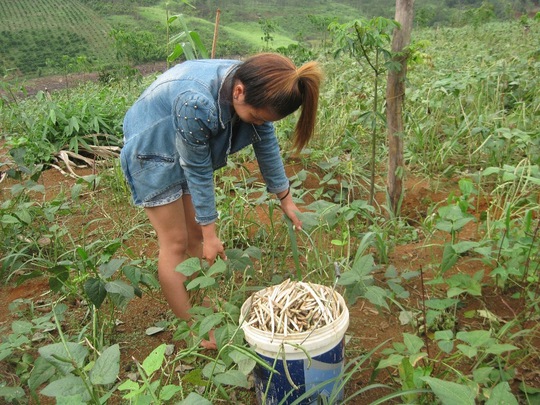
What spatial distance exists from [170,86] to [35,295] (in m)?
1.25

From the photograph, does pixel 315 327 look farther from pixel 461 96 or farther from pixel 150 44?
pixel 150 44

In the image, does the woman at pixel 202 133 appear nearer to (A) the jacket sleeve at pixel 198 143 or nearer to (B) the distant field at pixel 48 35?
(A) the jacket sleeve at pixel 198 143

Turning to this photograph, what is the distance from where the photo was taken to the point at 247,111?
1.56 meters

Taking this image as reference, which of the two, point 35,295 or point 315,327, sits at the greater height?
point 315,327

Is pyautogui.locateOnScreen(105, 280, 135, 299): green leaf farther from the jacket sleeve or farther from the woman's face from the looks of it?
the woman's face

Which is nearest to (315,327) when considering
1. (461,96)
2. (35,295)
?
(35,295)

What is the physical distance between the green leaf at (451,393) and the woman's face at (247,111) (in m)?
0.88

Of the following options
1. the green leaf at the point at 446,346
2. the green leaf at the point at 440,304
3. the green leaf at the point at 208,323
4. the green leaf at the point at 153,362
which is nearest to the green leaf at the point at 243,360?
the green leaf at the point at 208,323

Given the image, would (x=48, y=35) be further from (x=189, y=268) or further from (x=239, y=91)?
(x=189, y=268)

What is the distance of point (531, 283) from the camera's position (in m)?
1.70

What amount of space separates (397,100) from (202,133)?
118 centimetres

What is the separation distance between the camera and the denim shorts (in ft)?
5.58

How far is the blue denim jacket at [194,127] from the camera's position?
5.08ft

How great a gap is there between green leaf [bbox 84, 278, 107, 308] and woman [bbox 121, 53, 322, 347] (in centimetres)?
24
